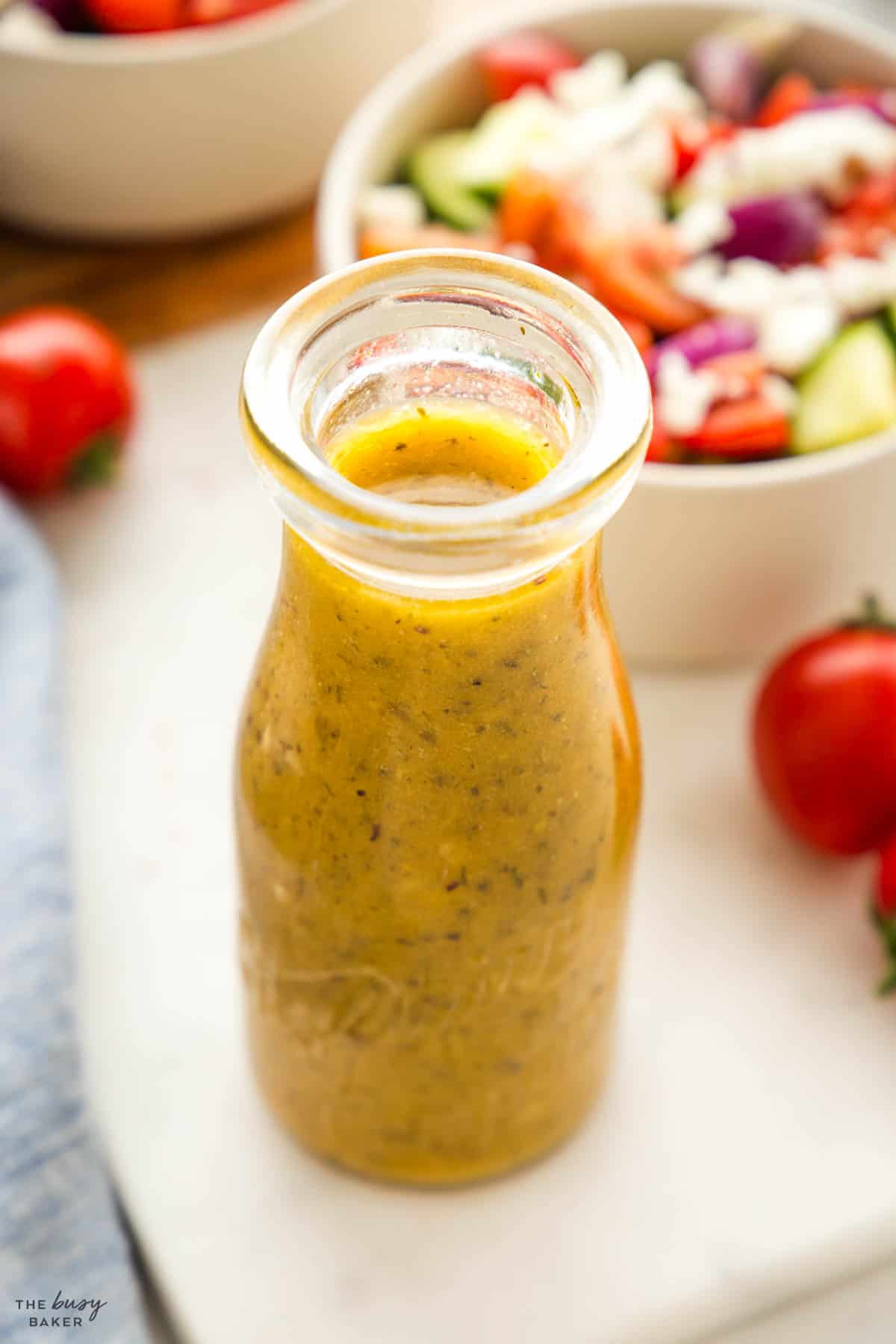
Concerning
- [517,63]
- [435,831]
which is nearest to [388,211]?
[517,63]

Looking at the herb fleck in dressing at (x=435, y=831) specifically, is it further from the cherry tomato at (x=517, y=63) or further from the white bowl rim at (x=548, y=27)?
the cherry tomato at (x=517, y=63)

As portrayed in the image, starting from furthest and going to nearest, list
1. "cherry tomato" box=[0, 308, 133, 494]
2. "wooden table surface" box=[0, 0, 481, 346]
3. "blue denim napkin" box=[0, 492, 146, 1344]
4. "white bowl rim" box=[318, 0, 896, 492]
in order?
"wooden table surface" box=[0, 0, 481, 346]
"cherry tomato" box=[0, 308, 133, 494]
"white bowl rim" box=[318, 0, 896, 492]
"blue denim napkin" box=[0, 492, 146, 1344]

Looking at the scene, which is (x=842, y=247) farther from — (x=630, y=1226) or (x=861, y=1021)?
(x=630, y=1226)

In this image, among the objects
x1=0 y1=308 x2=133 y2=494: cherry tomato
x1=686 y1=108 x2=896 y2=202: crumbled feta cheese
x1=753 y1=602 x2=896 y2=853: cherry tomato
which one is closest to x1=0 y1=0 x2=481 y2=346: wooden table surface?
x1=0 y1=308 x2=133 y2=494: cherry tomato

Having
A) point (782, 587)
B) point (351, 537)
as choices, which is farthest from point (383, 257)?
point (782, 587)

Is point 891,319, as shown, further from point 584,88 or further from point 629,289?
point 584,88

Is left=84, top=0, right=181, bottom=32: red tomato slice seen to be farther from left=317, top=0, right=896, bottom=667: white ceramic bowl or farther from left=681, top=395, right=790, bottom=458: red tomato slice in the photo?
left=681, top=395, right=790, bottom=458: red tomato slice
